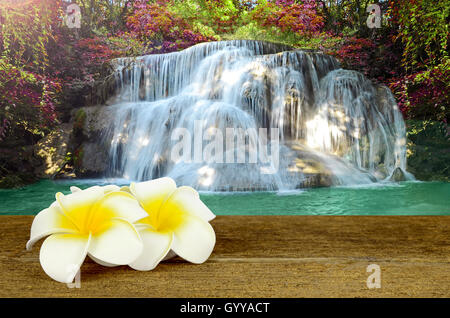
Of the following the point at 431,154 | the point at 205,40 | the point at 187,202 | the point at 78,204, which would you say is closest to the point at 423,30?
the point at 431,154

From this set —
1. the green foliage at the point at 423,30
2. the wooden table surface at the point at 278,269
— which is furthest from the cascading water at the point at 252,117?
the wooden table surface at the point at 278,269

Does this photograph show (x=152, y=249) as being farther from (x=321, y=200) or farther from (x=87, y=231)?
(x=321, y=200)

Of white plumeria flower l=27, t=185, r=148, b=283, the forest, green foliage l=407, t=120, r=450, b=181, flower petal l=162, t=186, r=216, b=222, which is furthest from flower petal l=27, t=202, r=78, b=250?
green foliage l=407, t=120, r=450, b=181

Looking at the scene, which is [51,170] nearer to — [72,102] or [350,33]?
[72,102]

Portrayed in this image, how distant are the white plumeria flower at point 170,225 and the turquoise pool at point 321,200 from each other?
1027mm

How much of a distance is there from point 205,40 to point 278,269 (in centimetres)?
157

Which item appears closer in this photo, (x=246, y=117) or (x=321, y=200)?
(x=321, y=200)

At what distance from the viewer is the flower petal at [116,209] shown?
0.41m

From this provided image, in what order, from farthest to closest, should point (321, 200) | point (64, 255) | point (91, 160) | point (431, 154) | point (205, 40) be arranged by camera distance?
point (91, 160)
point (205, 40)
point (431, 154)
point (321, 200)
point (64, 255)

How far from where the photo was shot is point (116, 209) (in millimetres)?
A: 411

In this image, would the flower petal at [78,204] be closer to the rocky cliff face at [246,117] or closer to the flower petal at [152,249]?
the flower petal at [152,249]

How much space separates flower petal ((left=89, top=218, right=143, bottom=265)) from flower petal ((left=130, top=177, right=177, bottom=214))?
0.19ft

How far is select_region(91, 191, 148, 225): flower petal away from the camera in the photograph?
41cm
